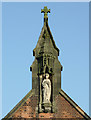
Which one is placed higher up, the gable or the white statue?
the white statue

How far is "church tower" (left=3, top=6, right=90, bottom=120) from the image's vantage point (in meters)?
34.1

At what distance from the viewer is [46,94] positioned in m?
34.7

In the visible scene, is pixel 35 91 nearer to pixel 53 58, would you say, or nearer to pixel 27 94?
pixel 27 94

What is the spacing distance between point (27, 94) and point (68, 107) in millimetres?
3104

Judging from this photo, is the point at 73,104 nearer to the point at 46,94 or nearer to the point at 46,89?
the point at 46,94

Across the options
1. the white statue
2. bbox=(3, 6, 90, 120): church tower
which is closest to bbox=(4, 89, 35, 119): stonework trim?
bbox=(3, 6, 90, 120): church tower

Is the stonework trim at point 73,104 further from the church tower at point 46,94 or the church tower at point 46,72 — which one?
the church tower at point 46,72

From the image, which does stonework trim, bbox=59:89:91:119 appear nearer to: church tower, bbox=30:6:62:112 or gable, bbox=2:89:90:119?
gable, bbox=2:89:90:119

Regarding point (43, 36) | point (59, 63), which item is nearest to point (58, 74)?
point (59, 63)

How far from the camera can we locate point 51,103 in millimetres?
34531

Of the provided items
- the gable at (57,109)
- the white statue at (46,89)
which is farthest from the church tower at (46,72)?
the gable at (57,109)

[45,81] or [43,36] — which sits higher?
[43,36]

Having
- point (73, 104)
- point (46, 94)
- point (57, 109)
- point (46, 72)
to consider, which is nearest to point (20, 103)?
point (46, 94)

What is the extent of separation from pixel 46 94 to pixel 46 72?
1703mm
